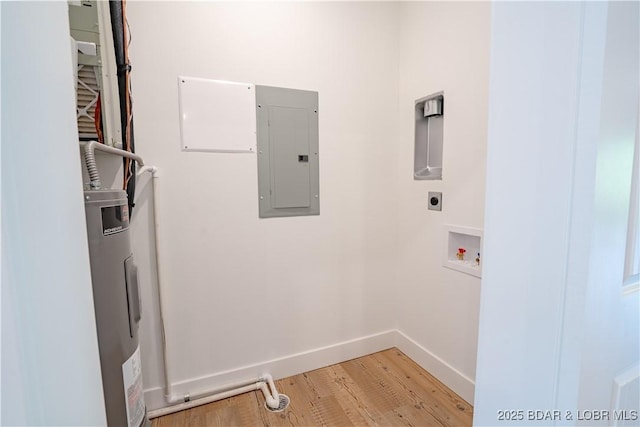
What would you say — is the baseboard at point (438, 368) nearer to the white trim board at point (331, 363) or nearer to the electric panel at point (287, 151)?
the white trim board at point (331, 363)

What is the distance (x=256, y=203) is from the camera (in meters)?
1.74

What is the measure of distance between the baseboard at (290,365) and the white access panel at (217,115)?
136 centimetres

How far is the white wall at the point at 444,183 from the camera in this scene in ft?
5.03

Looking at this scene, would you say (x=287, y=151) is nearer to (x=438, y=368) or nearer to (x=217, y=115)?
(x=217, y=115)

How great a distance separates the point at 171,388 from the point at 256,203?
3.82 feet

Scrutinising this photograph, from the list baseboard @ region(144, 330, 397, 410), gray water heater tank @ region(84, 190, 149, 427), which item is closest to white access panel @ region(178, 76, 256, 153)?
gray water heater tank @ region(84, 190, 149, 427)

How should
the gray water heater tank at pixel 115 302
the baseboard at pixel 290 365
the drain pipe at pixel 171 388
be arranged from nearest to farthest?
the gray water heater tank at pixel 115 302 < the drain pipe at pixel 171 388 < the baseboard at pixel 290 365

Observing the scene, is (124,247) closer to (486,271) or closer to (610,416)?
(486,271)

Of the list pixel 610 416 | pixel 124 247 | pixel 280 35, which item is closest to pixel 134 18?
pixel 280 35

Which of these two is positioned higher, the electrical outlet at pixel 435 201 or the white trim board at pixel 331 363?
the electrical outlet at pixel 435 201

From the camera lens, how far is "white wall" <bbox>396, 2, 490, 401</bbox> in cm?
153

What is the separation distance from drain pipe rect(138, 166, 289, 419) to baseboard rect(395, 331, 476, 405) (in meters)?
0.95

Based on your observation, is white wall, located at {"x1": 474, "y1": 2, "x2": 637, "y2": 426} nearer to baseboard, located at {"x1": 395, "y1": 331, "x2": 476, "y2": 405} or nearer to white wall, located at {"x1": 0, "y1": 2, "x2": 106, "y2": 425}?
white wall, located at {"x1": 0, "y1": 2, "x2": 106, "y2": 425}

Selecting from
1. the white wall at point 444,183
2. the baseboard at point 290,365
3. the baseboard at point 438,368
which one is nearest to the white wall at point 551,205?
the white wall at point 444,183
